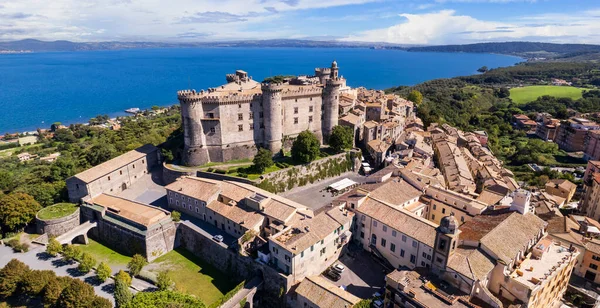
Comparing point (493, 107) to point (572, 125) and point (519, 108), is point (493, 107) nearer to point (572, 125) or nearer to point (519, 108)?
point (519, 108)

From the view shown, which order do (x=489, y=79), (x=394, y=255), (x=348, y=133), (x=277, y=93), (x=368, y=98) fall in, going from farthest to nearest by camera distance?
(x=489, y=79)
(x=368, y=98)
(x=348, y=133)
(x=277, y=93)
(x=394, y=255)

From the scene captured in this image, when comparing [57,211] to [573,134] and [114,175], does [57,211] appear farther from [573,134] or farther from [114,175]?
[573,134]

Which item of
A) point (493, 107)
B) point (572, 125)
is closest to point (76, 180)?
point (572, 125)

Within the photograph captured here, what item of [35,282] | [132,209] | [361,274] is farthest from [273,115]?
[35,282]

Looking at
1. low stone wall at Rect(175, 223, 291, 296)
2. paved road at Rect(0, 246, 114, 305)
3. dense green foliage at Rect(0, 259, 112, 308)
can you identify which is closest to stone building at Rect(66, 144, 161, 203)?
paved road at Rect(0, 246, 114, 305)

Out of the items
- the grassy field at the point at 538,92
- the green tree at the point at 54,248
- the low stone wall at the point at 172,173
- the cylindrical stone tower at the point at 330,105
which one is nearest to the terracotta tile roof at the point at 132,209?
the green tree at the point at 54,248

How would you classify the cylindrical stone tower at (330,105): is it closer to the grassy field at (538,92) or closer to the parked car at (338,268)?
the parked car at (338,268)
